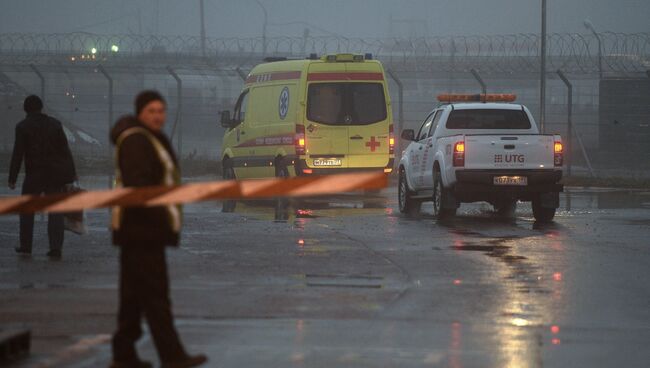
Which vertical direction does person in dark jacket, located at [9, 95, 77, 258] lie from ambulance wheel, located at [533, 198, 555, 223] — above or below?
above

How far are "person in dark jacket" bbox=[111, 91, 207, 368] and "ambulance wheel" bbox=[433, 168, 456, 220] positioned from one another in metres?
13.8

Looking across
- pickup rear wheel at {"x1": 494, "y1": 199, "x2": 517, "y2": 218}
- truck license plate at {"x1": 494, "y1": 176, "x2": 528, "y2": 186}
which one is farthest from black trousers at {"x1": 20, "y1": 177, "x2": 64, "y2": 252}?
pickup rear wheel at {"x1": 494, "y1": 199, "x2": 517, "y2": 218}

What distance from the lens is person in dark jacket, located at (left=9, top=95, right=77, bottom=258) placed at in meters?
14.6

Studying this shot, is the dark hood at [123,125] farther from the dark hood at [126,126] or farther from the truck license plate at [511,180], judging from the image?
the truck license plate at [511,180]

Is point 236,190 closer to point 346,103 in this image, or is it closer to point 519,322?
point 519,322

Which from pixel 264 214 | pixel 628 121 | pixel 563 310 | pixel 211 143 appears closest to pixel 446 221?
pixel 264 214

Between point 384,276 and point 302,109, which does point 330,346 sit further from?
point 302,109

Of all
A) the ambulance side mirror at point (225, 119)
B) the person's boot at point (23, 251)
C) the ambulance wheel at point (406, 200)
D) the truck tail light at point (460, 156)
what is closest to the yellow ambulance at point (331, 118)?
the ambulance side mirror at point (225, 119)

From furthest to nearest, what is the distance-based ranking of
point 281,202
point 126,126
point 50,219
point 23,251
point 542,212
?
1. point 281,202
2. point 542,212
3. point 23,251
4. point 50,219
5. point 126,126

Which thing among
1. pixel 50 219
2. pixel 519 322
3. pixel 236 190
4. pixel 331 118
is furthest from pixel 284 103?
pixel 236 190

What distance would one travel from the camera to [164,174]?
8.12 meters

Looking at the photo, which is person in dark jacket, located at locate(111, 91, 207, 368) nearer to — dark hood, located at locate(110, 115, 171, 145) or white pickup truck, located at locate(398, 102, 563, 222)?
dark hood, located at locate(110, 115, 171, 145)

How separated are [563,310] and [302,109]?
1671 cm

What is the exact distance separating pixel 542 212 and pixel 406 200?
10.1ft
